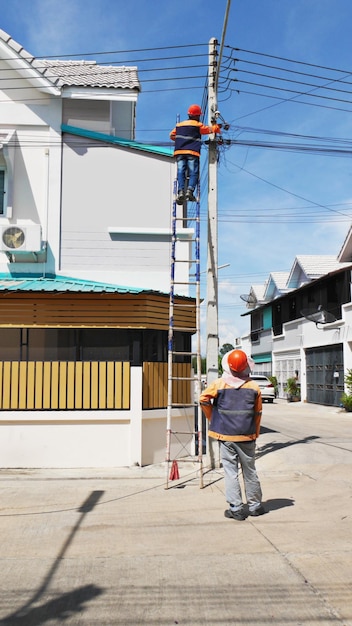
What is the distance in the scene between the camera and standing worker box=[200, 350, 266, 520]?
22.6 feet

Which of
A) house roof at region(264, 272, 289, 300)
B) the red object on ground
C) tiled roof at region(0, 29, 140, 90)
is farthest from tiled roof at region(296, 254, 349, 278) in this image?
the red object on ground

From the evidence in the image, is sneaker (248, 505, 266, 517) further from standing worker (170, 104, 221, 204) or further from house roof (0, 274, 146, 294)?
standing worker (170, 104, 221, 204)

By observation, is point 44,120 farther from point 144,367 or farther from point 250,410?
point 250,410

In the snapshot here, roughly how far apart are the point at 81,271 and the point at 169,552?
8.11m

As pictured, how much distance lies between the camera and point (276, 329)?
40.2 metres

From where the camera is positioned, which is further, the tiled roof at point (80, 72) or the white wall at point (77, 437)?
the tiled roof at point (80, 72)

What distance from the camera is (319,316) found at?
95.0 feet

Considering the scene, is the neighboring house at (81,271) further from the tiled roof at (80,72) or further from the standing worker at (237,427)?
the standing worker at (237,427)

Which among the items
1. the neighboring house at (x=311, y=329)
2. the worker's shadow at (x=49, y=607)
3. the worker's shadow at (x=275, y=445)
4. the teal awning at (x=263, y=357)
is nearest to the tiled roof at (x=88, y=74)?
the worker's shadow at (x=275, y=445)

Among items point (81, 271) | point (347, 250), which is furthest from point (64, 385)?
point (347, 250)

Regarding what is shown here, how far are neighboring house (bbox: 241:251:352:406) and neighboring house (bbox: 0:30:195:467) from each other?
14486 millimetres

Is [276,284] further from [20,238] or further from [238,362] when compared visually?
[238,362]

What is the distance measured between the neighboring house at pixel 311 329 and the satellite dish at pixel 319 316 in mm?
48

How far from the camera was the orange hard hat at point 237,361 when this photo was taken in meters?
7.09
